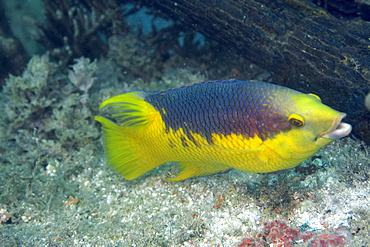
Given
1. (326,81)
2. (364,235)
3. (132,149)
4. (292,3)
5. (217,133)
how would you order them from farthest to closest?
(292,3), (326,81), (132,149), (217,133), (364,235)

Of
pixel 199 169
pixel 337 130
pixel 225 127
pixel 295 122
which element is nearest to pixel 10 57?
pixel 199 169

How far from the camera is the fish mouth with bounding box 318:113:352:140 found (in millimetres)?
2125

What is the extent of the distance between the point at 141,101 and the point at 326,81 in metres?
2.39

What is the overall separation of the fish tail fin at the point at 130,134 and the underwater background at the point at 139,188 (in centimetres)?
59

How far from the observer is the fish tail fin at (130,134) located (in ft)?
9.70

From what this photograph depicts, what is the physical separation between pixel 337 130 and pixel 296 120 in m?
0.30

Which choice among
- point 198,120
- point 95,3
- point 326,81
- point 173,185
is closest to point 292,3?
point 326,81

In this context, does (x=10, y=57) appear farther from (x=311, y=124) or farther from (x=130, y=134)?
(x=311, y=124)

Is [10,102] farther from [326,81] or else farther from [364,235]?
[364,235]

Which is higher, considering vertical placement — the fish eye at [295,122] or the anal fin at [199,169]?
the fish eye at [295,122]

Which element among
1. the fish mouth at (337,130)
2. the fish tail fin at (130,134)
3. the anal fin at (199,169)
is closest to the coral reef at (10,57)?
the fish tail fin at (130,134)

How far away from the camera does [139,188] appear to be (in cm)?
371

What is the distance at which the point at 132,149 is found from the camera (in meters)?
3.18

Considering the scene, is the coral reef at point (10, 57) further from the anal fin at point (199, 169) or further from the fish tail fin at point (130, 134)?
the anal fin at point (199, 169)
